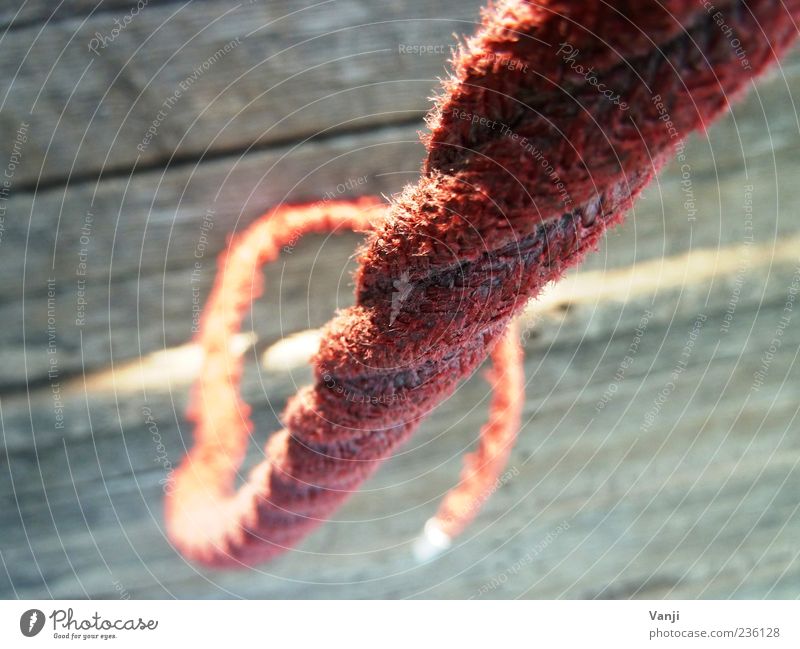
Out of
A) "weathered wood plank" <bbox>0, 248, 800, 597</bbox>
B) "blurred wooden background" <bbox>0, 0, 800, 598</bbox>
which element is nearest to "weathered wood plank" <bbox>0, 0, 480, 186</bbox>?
"blurred wooden background" <bbox>0, 0, 800, 598</bbox>

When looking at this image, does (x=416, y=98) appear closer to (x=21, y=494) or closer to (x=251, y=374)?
(x=251, y=374)

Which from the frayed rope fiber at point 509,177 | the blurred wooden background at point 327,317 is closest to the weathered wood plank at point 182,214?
the blurred wooden background at point 327,317

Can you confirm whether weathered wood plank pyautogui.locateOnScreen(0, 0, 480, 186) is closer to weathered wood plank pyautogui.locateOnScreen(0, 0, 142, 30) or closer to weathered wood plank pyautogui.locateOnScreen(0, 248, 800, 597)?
weathered wood plank pyautogui.locateOnScreen(0, 0, 142, 30)

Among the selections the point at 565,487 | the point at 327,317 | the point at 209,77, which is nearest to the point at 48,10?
the point at 209,77

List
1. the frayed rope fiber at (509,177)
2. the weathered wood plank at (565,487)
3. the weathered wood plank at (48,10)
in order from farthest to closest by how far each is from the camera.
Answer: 1. the weathered wood plank at (565,487)
2. the weathered wood plank at (48,10)
3. the frayed rope fiber at (509,177)

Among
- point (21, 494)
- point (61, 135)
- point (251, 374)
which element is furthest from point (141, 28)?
point (21, 494)

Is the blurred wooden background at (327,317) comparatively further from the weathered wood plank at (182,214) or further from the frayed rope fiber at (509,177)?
the frayed rope fiber at (509,177)
